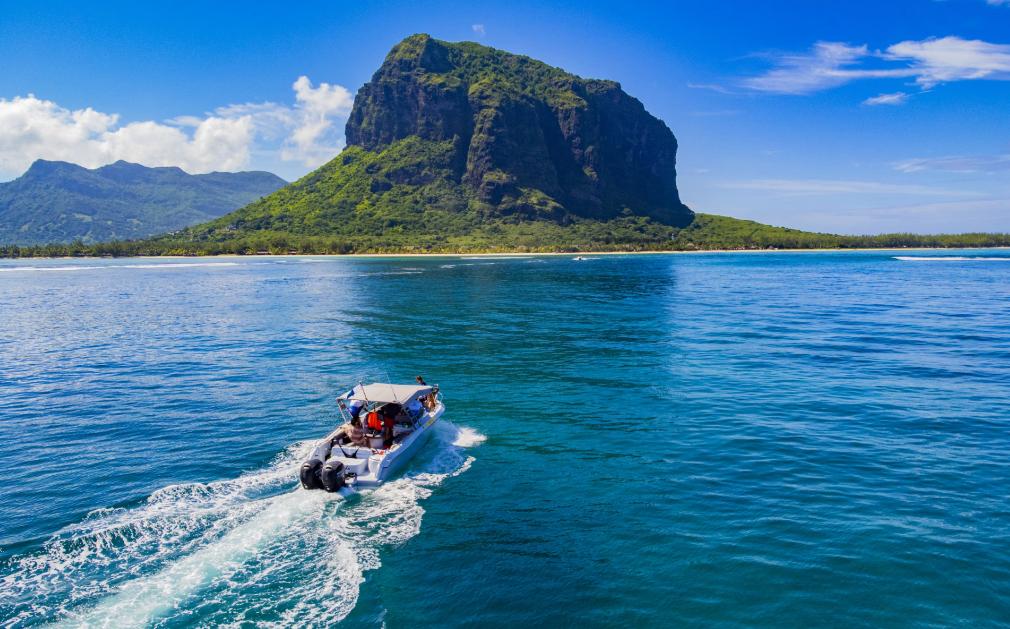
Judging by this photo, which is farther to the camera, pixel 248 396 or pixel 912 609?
pixel 248 396

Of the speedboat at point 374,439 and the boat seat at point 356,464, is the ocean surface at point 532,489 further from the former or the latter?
the boat seat at point 356,464

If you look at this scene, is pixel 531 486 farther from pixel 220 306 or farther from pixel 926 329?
pixel 220 306

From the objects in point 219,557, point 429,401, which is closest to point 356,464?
point 219,557

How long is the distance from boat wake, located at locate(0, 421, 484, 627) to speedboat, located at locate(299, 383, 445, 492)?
66cm

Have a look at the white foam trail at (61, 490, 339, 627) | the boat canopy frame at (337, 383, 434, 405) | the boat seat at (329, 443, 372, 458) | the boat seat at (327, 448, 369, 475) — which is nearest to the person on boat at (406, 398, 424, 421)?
the boat canopy frame at (337, 383, 434, 405)

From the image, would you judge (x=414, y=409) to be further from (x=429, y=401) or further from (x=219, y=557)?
(x=219, y=557)

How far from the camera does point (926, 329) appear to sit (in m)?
51.1

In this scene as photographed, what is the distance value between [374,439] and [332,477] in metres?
3.06

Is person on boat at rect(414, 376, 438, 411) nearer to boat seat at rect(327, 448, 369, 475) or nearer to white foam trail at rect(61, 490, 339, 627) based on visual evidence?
boat seat at rect(327, 448, 369, 475)

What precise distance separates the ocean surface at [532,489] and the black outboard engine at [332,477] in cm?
56

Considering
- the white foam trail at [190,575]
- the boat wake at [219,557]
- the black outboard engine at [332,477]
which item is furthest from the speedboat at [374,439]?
the white foam trail at [190,575]

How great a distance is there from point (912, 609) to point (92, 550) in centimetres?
2108

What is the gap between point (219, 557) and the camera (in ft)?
51.9

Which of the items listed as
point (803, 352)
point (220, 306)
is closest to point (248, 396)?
point (803, 352)
